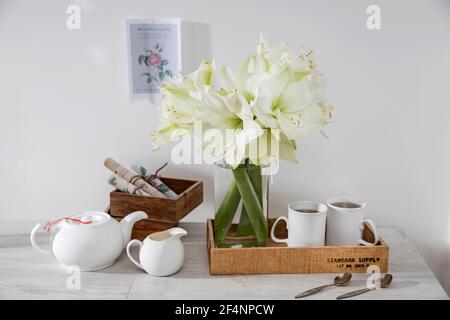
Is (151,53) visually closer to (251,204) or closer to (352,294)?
(251,204)

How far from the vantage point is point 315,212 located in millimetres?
1386

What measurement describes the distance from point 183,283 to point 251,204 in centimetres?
24

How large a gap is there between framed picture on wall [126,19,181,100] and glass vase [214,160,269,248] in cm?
38

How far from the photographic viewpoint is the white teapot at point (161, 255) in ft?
4.20

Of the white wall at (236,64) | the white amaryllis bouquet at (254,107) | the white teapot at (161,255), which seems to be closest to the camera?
the white amaryllis bouquet at (254,107)

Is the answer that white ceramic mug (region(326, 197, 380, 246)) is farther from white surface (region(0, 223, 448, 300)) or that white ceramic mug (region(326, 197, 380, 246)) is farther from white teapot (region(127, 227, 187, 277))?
white teapot (region(127, 227, 187, 277))

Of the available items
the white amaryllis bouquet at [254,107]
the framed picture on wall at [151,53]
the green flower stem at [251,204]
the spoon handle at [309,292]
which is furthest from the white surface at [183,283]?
the framed picture on wall at [151,53]

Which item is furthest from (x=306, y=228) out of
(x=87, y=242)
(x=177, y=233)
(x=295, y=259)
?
(x=87, y=242)

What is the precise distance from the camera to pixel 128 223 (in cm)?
140

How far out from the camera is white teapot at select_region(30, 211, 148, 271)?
1.29 meters

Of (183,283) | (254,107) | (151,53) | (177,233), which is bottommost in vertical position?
(183,283)

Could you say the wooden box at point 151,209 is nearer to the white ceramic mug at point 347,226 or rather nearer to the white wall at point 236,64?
the white wall at point 236,64

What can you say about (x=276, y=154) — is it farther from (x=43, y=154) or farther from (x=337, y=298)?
(x=43, y=154)
